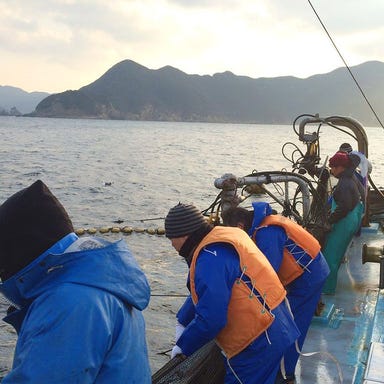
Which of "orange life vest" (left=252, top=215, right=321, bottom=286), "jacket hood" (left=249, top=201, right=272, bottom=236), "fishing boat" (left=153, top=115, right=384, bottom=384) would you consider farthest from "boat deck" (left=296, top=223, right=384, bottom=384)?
"jacket hood" (left=249, top=201, right=272, bottom=236)

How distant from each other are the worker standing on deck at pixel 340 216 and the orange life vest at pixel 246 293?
4.01m

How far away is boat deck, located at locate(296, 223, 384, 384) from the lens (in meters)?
4.72

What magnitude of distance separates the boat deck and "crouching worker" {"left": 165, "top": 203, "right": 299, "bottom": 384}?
36.9 inches

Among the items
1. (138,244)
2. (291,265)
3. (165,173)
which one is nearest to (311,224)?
(291,265)

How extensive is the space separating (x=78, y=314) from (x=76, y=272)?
0.50 feet

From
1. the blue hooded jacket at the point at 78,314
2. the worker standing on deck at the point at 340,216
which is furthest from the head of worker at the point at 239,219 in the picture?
the worker standing on deck at the point at 340,216

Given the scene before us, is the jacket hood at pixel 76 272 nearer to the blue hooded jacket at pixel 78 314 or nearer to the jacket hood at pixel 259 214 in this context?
the blue hooded jacket at pixel 78 314

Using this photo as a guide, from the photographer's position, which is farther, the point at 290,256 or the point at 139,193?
the point at 139,193

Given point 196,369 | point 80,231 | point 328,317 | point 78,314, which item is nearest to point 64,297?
point 78,314

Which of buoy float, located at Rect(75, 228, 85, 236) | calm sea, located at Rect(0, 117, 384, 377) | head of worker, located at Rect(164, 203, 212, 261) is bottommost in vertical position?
calm sea, located at Rect(0, 117, 384, 377)

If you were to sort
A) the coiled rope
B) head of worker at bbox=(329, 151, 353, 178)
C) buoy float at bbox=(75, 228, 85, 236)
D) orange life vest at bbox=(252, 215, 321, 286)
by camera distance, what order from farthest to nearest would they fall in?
the coiled rope < buoy float at bbox=(75, 228, 85, 236) < head of worker at bbox=(329, 151, 353, 178) < orange life vest at bbox=(252, 215, 321, 286)

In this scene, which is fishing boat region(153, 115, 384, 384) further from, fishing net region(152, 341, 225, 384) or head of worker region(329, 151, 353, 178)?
head of worker region(329, 151, 353, 178)

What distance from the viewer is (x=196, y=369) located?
3.63 m

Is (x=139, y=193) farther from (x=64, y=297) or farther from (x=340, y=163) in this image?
(x=64, y=297)
